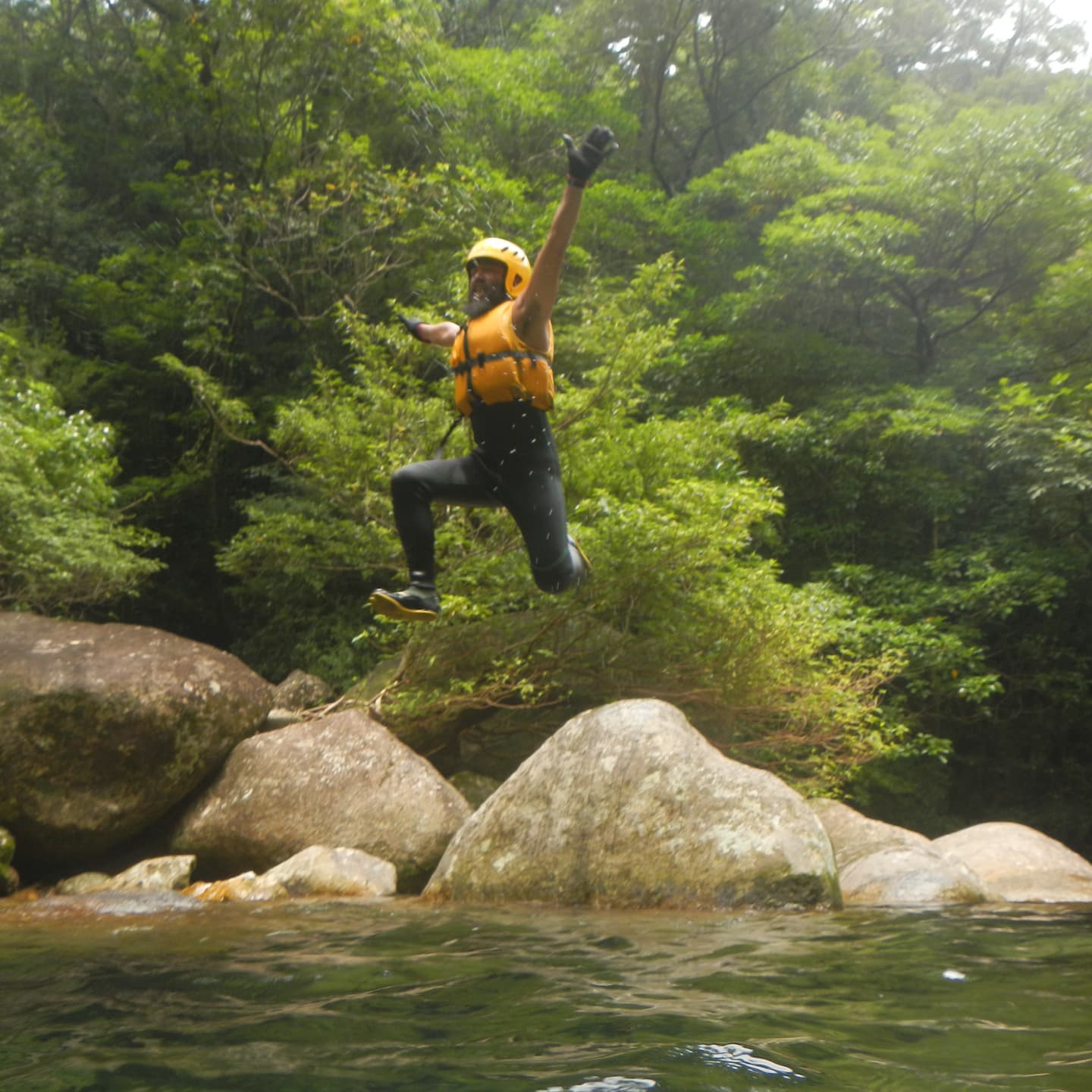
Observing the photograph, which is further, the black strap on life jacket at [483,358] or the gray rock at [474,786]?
the gray rock at [474,786]

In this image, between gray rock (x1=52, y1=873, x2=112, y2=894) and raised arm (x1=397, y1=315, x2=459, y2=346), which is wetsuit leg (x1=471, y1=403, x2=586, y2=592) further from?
gray rock (x1=52, y1=873, x2=112, y2=894)

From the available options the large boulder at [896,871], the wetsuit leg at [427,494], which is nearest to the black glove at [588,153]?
the wetsuit leg at [427,494]

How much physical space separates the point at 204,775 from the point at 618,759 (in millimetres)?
4114

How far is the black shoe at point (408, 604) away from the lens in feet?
14.8

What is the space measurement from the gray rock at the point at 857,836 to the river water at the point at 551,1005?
7.39ft

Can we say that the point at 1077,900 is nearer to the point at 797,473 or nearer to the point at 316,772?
the point at 316,772

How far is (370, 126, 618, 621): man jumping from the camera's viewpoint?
168 inches

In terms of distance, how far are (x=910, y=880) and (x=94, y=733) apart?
6.49 meters

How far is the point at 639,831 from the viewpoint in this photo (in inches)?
296

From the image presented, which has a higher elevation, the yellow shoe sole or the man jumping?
the man jumping

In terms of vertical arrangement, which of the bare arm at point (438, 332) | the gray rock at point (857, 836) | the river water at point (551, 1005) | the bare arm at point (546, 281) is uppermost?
the bare arm at point (438, 332)

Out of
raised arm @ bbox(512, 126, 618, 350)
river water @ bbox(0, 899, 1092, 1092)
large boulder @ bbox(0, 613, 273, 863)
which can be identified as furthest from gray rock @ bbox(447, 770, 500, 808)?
raised arm @ bbox(512, 126, 618, 350)

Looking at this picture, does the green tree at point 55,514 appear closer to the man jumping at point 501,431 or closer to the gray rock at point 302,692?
the gray rock at point 302,692

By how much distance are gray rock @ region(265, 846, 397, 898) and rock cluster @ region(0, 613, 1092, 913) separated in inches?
0.6
